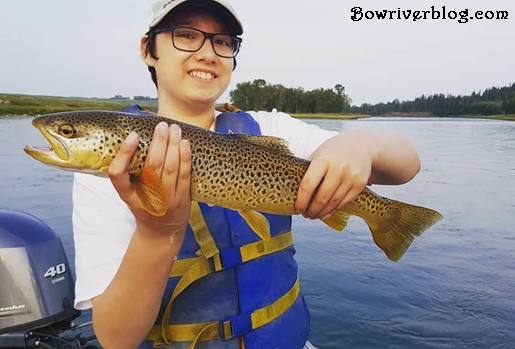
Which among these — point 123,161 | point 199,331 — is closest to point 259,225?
point 199,331

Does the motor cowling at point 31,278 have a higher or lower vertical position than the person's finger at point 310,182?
lower

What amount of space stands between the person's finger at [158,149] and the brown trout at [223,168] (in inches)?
1.5

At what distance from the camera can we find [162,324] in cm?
272

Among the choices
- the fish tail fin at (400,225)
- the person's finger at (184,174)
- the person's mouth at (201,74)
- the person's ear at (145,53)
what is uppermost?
the person's ear at (145,53)

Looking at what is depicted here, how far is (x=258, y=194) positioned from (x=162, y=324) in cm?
94

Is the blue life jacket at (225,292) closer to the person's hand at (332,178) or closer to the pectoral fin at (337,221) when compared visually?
the pectoral fin at (337,221)

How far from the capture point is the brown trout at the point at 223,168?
7.70 ft

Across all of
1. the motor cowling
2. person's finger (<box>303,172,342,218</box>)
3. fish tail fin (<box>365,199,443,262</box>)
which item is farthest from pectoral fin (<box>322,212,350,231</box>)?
the motor cowling

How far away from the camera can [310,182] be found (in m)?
2.46

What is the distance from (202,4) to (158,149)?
3.84 ft

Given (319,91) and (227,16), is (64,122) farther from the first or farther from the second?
(319,91)

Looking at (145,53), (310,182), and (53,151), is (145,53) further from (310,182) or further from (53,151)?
(310,182)

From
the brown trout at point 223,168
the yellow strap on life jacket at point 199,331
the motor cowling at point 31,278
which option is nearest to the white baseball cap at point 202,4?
the brown trout at point 223,168

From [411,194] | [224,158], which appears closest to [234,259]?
[224,158]
